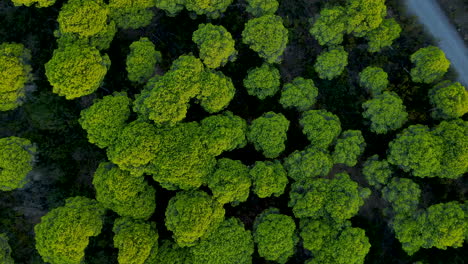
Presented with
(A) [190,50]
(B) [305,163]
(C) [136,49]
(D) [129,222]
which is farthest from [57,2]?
(B) [305,163]

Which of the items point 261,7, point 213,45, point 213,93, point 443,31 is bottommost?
point 213,93

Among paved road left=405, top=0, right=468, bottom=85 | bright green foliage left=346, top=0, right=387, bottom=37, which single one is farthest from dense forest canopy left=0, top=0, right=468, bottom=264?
paved road left=405, top=0, right=468, bottom=85

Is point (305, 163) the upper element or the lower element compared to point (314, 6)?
lower

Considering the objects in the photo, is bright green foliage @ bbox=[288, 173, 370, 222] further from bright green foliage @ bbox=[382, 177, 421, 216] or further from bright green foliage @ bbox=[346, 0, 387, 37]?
bright green foliage @ bbox=[346, 0, 387, 37]

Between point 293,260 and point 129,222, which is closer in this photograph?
point 129,222

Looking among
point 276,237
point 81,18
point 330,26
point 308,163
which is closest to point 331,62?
point 330,26

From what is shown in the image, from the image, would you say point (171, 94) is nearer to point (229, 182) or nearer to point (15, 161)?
point (229, 182)

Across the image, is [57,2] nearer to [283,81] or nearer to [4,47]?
[4,47]
